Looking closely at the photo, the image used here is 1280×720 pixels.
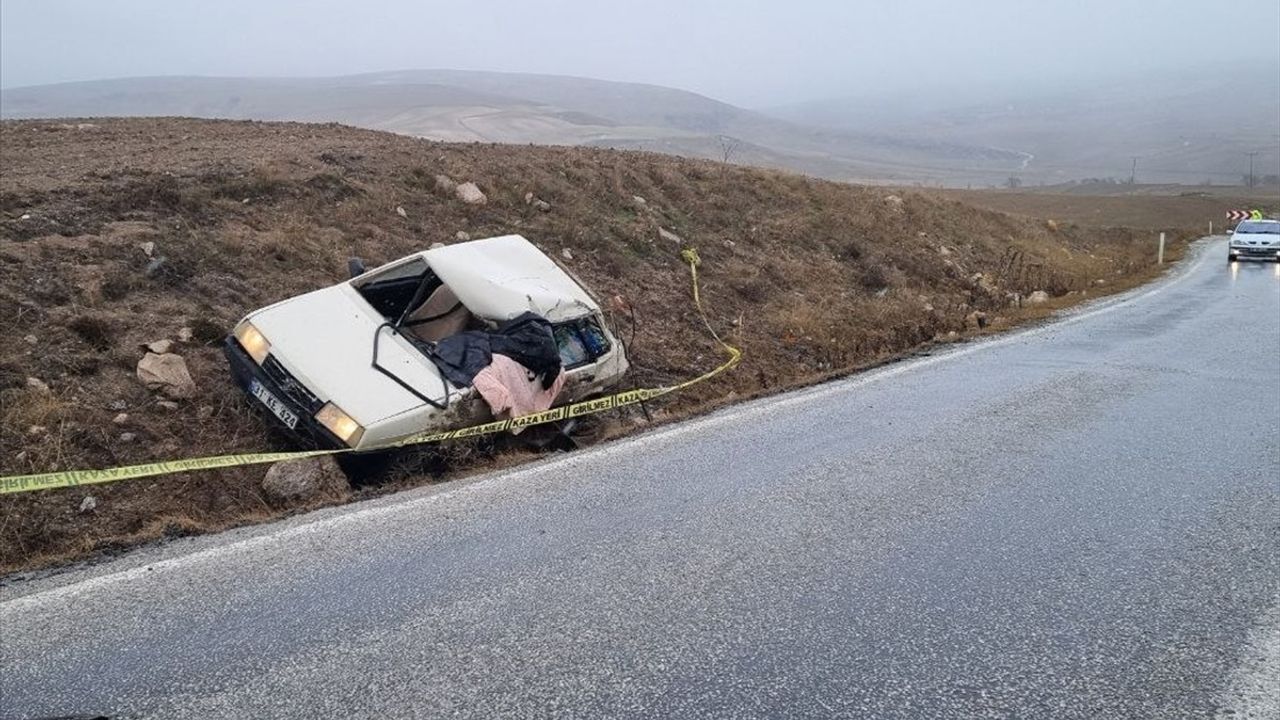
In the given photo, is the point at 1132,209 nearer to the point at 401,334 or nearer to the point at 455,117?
the point at 401,334

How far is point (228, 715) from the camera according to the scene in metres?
3.15

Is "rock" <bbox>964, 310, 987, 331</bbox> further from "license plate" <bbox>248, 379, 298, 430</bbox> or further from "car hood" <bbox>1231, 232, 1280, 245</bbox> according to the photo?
"car hood" <bbox>1231, 232, 1280, 245</bbox>

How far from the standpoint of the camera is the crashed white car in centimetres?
662

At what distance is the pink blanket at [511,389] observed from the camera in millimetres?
7184

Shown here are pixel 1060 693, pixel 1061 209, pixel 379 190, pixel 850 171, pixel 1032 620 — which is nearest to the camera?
pixel 1060 693

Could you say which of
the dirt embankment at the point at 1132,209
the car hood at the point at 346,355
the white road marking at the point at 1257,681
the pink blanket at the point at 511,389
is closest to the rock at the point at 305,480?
the car hood at the point at 346,355

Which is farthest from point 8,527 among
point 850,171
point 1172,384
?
point 850,171

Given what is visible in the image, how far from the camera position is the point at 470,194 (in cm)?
1520

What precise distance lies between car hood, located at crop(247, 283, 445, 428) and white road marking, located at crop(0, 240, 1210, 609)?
3.60ft

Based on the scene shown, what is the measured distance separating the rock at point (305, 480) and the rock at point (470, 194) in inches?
370

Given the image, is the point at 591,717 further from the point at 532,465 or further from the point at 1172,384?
the point at 1172,384

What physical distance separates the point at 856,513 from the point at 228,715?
3.51 m

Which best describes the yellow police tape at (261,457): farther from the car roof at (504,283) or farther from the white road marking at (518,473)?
the car roof at (504,283)

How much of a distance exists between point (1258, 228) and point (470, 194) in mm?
25812
